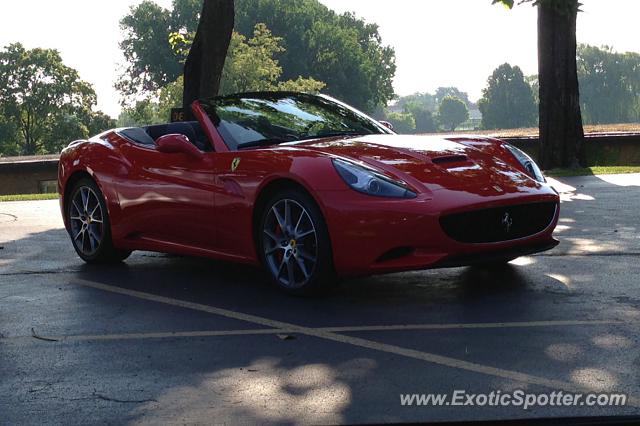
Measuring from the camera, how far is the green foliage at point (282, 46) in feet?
282

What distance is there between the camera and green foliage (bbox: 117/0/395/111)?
8588 cm

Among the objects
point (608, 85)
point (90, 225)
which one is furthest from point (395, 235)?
point (608, 85)

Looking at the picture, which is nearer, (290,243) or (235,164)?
(290,243)

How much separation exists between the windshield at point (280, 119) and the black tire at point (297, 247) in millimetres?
776

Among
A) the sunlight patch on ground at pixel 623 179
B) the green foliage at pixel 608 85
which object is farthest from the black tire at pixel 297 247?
the green foliage at pixel 608 85

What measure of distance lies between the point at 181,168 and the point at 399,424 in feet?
13.7

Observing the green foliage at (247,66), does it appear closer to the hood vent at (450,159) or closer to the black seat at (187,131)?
the black seat at (187,131)

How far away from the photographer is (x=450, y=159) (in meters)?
7.18

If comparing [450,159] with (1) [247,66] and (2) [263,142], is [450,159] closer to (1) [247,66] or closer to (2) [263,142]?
(2) [263,142]

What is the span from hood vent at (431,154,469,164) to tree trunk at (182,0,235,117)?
38.5ft

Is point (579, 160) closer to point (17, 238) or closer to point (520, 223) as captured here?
point (17, 238)

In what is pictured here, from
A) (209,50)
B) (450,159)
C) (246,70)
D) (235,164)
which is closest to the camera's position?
(450,159)

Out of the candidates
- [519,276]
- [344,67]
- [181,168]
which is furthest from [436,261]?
[344,67]

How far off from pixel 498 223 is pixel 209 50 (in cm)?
1251
